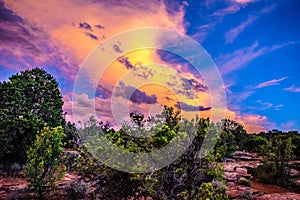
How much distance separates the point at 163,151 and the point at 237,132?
1781 inches

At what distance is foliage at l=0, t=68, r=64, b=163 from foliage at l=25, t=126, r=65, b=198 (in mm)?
10345

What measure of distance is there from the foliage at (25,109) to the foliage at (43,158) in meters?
10.3

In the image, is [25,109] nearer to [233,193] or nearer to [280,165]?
[233,193]

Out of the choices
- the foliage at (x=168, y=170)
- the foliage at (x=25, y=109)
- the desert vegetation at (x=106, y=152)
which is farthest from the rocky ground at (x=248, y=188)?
the foliage at (x=25, y=109)

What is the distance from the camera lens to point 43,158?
14648mm

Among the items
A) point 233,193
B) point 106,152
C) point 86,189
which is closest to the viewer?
point 106,152

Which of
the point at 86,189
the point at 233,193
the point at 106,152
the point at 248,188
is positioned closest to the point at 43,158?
the point at 86,189

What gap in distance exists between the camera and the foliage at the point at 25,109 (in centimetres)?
2373

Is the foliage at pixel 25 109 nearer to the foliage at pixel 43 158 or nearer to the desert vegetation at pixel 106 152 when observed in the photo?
the desert vegetation at pixel 106 152

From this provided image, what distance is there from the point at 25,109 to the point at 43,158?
12.1 m

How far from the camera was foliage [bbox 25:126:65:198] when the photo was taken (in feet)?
46.8

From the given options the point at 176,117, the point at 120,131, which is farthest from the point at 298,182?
the point at 120,131

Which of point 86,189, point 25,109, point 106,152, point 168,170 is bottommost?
point 86,189

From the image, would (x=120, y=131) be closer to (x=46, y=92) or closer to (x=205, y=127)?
(x=205, y=127)
